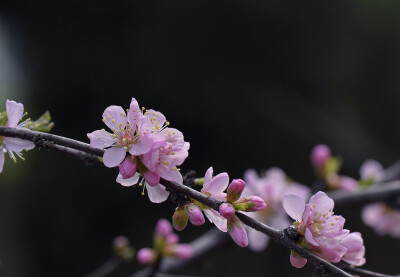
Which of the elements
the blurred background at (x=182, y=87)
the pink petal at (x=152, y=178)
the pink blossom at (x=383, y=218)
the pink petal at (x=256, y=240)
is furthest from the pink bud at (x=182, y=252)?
the blurred background at (x=182, y=87)

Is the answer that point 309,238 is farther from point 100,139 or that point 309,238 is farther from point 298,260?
point 100,139

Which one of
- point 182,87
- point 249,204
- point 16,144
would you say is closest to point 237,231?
point 249,204

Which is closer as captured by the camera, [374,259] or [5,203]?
[374,259]

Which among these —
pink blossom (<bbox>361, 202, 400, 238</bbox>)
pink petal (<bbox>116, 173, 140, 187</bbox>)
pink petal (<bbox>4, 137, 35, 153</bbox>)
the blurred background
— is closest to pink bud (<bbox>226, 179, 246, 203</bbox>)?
pink petal (<bbox>116, 173, 140, 187</bbox>)

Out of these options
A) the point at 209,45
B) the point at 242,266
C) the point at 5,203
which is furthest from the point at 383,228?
the point at 5,203

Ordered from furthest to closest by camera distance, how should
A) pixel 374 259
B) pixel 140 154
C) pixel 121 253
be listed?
pixel 374 259, pixel 121 253, pixel 140 154

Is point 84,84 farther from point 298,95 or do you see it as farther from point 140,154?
point 140,154

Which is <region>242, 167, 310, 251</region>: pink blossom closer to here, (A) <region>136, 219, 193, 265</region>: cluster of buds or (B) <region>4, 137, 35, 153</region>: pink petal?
(A) <region>136, 219, 193, 265</region>: cluster of buds
